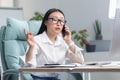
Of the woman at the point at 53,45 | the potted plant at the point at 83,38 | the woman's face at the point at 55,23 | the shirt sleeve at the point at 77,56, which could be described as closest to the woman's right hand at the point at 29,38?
the woman at the point at 53,45

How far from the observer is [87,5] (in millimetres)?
4070

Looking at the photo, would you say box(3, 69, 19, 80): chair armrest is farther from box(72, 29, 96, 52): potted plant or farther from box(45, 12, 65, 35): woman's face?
box(72, 29, 96, 52): potted plant

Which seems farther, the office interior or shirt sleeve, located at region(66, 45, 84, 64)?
the office interior

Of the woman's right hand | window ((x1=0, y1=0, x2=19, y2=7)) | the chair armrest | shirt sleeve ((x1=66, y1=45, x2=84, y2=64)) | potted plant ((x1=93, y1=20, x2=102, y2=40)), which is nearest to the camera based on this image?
the woman's right hand

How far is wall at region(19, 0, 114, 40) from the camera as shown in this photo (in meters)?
4.00

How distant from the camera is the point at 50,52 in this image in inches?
82.1

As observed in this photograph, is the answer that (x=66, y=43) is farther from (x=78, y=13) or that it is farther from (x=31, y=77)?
(x=78, y=13)

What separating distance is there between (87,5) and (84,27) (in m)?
0.35

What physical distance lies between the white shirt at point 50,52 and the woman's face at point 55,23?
0.31ft

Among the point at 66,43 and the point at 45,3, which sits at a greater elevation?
the point at 45,3

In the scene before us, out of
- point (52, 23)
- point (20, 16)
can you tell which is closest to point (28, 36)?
point (52, 23)

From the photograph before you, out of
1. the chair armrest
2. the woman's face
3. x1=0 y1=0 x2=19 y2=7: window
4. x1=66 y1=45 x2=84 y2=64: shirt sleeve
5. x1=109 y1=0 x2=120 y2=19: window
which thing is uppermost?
x1=0 y1=0 x2=19 y2=7: window

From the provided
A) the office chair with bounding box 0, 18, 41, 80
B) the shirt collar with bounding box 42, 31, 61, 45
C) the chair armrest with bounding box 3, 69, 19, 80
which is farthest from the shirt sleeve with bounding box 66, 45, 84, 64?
the chair armrest with bounding box 3, 69, 19, 80

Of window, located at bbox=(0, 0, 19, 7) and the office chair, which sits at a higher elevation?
window, located at bbox=(0, 0, 19, 7)
